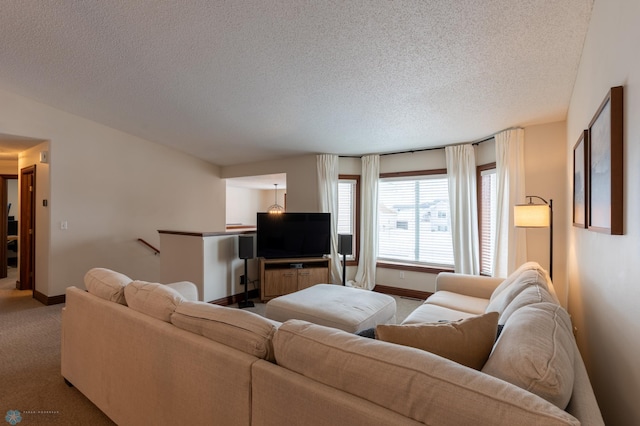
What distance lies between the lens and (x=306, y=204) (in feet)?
17.9

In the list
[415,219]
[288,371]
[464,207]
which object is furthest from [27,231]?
[464,207]

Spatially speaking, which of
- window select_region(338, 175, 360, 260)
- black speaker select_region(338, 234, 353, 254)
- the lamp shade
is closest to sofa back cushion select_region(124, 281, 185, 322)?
the lamp shade

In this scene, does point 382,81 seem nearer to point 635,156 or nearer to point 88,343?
point 635,156

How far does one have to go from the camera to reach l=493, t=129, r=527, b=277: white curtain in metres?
3.62

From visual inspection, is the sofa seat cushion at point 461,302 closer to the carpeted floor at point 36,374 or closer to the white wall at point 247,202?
the carpeted floor at point 36,374

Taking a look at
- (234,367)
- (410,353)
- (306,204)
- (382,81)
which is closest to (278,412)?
(234,367)

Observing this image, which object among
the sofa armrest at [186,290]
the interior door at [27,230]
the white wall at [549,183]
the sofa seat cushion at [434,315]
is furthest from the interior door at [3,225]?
the white wall at [549,183]

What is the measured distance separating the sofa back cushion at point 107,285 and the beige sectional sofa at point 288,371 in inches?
0.4

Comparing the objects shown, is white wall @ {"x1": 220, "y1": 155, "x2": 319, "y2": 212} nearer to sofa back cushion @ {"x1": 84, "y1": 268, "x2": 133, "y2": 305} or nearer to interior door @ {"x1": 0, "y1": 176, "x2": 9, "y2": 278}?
sofa back cushion @ {"x1": 84, "y1": 268, "x2": 133, "y2": 305}

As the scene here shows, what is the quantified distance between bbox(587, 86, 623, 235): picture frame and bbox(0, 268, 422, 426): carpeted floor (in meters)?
2.65

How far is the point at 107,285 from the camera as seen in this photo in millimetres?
1962

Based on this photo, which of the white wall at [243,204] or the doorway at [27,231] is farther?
the white wall at [243,204]

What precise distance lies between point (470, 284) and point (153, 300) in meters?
2.99

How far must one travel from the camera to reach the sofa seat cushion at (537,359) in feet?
2.82
